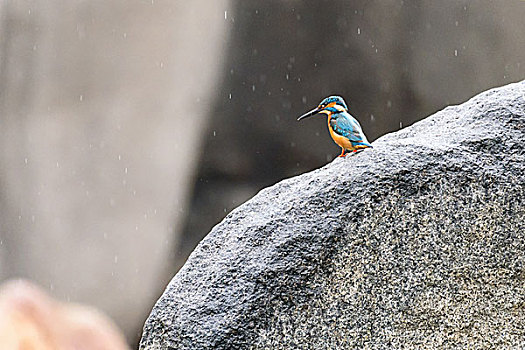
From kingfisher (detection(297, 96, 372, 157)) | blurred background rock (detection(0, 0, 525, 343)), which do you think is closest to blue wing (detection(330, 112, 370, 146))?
kingfisher (detection(297, 96, 372, 157))

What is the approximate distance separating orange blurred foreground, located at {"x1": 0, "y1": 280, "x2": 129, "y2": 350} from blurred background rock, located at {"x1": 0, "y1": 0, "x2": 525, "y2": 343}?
0.14 feet

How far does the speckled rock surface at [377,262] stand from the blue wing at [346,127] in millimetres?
32

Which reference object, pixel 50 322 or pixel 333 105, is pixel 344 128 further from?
pixel 50 322

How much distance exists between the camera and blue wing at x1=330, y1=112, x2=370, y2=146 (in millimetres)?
1137

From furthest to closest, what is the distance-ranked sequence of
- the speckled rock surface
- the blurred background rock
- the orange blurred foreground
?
the blurred background rock
the orange blurred foreground
the speckled rock surface

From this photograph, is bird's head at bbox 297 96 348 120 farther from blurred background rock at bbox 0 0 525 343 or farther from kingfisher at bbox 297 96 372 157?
blurred background rock at bbox 0 0 525 343

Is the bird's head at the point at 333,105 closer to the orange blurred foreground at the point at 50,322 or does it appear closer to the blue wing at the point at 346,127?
the blue wing at the point at 346,127

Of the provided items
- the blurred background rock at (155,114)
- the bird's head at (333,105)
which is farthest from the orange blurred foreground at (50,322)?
the bird's head at (333,105)

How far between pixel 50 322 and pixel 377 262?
174 centimetres

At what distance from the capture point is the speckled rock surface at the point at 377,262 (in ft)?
3.48

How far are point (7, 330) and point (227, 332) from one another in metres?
1.61

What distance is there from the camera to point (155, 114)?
2.64 m

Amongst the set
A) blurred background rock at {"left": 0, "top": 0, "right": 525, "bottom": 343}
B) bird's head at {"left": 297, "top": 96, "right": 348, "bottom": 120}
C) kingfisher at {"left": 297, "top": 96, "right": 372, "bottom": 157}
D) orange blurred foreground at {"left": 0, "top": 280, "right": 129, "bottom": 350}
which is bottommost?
orange blurred foreground at {"left": 0, "top": 280, "right": 129, "bottom": 350}

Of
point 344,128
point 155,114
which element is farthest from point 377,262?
point 155,114
